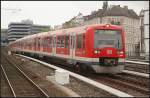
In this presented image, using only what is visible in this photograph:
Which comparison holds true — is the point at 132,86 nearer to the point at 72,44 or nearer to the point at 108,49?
the point at 108,49

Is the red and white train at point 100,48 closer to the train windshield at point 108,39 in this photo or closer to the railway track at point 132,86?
the train windshield at point 108,39

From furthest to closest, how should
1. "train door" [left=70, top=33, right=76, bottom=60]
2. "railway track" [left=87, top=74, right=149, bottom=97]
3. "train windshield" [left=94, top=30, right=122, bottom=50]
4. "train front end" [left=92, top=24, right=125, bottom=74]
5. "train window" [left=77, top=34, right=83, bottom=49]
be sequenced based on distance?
"train door" [left=70, top=33, right=76, bottom=60], "train window" [left=77, top=34, right=83, bottom=49], "train windshield" [left=94, top=30, right=122, bottom=50], "train front end" [left=92, top=24, right=125, bottom=74], "railway track" [left=87, top=74, right=149, bottom=97]

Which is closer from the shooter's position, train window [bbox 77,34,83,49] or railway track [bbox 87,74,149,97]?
railway track [bbox 87,74,149,97]

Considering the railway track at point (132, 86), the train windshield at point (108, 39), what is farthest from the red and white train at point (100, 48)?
the railway track at point (132, 86)

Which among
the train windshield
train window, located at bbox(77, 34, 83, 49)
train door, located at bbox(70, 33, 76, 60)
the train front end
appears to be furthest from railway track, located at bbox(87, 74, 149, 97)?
train door, located at bbox(70, 33, 76, 60)

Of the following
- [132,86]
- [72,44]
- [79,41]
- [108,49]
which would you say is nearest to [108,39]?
[108,49]

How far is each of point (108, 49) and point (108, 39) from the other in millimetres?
624

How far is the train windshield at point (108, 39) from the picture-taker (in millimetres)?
20453

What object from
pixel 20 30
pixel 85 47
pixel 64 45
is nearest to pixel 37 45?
pixel 64 45

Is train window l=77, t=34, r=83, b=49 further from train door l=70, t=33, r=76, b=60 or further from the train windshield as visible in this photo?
the train windshield

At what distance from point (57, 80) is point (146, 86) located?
4.00 meters

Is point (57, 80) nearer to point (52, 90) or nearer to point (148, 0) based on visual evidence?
point (52, 90)

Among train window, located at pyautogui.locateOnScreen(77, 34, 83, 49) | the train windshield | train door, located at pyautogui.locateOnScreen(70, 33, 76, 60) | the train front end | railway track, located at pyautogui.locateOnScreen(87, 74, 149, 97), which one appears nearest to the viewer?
railway track, located at pyautogui.locateOnScreen(87, 74, 149, 97)

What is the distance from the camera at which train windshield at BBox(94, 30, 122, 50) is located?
2045cm
